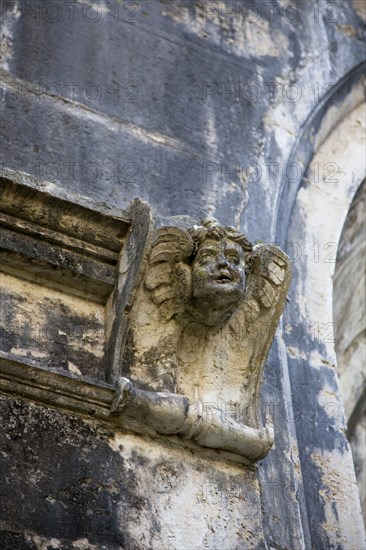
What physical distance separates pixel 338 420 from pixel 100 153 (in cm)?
143

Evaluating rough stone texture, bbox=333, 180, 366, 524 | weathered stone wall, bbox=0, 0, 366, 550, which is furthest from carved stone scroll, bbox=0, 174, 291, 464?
rough stone texture, bbox=333, 180, 366, 524

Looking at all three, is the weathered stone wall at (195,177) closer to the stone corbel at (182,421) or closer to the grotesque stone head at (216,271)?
the stone corbel at (182,421)

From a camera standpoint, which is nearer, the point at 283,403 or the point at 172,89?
the point at 283,403

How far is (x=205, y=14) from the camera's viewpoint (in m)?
6.00

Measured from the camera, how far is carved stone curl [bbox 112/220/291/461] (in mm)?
4176

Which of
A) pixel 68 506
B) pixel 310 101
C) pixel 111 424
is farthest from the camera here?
pixel 310 101

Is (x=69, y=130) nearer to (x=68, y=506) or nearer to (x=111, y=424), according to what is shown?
(x=111, y=424)

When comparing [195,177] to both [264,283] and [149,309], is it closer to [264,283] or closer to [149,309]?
[264,283]

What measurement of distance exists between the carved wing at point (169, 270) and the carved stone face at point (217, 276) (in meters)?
0.05

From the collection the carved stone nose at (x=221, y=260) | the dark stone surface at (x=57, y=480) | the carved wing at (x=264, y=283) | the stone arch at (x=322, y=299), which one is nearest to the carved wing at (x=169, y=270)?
the carved stone nose at (x=221, y=260)

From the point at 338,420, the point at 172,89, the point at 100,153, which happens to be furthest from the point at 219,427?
the point at 172,89

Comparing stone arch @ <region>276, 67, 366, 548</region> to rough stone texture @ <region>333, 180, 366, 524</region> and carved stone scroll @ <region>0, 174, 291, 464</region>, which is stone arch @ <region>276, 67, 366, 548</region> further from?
carved stone scroll @ <region>0, 174, 291, 464</region>

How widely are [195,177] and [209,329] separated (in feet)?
3.43

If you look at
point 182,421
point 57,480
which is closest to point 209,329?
point 182,421
